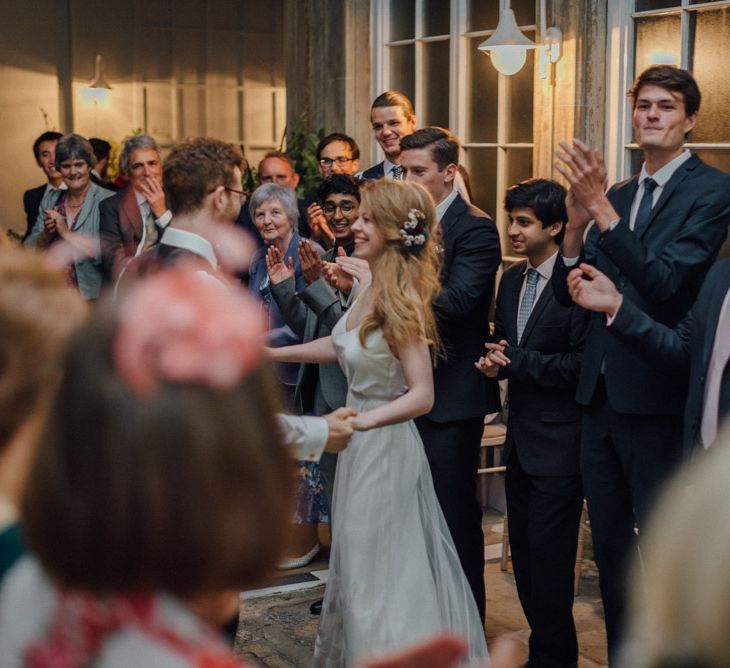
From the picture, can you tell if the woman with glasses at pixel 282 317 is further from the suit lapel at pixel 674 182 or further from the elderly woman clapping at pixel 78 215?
the suit lapel at pixel 674 182

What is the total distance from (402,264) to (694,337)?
0.93 metres

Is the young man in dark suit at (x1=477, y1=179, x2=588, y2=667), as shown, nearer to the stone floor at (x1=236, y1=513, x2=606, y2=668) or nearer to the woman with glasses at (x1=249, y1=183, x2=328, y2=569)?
the stone floor at (x1=236, y1=513, x2=606, y2=668)

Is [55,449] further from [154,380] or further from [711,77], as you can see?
[711,77]

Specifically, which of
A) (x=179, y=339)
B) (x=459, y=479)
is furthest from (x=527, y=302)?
(x=179, y=339)

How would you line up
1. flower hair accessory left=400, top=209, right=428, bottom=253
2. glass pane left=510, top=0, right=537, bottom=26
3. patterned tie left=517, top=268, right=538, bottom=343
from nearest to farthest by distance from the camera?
flower hair accessory left=400, top=209, right=428, bottom=253
patterned tie left=517, top=268, right=538, bottom=343
glass pane left=510, top=0, right=537, bottom=26

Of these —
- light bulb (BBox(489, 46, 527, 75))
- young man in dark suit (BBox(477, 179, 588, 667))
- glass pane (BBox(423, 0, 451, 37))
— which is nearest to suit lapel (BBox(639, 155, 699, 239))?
young man in dark suit (BBox(477, 179, 588, 667))

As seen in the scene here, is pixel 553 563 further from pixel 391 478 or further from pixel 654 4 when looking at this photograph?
pixel 654 4

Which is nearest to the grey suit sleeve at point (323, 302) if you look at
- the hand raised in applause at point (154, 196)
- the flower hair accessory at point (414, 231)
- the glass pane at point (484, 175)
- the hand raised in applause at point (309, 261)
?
the hand raised in applause at point (309, 261)

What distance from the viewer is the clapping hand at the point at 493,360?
12.0 ft

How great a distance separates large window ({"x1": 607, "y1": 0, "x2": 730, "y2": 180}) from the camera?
4.55 meters

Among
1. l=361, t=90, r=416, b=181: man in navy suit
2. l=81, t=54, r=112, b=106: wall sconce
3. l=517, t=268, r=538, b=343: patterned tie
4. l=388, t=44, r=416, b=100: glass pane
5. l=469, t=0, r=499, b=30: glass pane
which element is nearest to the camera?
l=517, t=268, r=538, b=343: patterned tie

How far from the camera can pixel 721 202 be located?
10.6ft

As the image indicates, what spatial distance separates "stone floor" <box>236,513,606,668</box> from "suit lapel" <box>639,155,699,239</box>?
155 cm

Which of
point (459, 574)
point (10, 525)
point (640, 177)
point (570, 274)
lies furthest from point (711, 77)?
point (10, 525)
